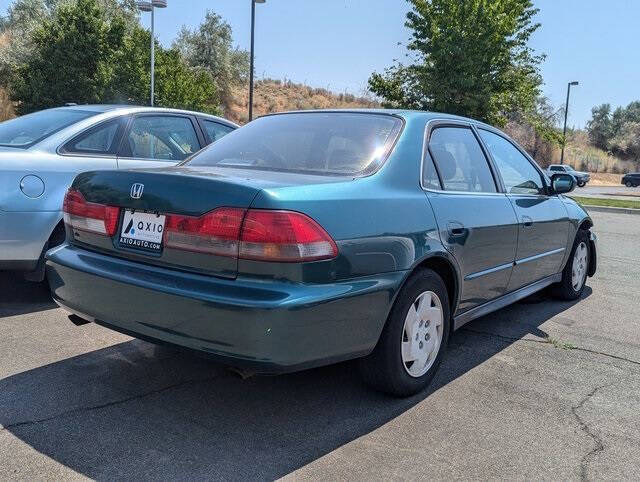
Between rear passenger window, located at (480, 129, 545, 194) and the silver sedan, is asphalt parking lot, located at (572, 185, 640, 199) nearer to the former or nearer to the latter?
rear passenger window, located at (480, 129, 545, 194)

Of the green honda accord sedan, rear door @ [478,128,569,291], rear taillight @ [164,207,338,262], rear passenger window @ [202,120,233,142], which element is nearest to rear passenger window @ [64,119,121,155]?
rear passenger window @ [202,120,233,142]

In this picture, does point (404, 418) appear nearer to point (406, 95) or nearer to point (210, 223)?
point (210, 223)

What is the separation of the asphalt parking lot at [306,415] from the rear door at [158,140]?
159cm

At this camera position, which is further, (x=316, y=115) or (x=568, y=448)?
(x=316, y=115)

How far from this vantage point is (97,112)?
5160 mm

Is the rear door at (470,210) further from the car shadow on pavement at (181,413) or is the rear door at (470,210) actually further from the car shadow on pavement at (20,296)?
the car shadow on pavement at (20,296)

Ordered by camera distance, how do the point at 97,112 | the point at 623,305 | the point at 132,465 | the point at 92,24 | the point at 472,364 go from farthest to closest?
the point at 92,24, the point at 623,305, the point at 97,112, the point at 472,364, the point at 132,465

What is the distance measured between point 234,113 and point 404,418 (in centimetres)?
4477

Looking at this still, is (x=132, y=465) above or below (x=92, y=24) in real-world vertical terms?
below

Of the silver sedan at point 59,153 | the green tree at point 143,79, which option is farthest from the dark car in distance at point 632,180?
the silver sedan at point 59,153

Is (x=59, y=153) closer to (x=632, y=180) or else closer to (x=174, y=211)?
(x=174, y=211)

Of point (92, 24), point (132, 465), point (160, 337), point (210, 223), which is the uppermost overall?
point (92, 24)

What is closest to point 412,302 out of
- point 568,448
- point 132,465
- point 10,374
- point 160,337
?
point 568,448

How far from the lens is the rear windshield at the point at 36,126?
186 inches
